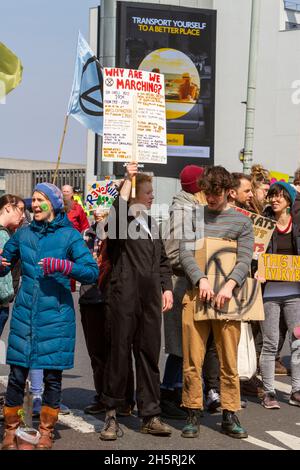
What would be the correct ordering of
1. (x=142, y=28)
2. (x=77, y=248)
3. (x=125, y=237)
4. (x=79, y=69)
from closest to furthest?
(x=77, y=248)
(x=125, y=237)
(x=79, y=69)
(x=142, y=28)

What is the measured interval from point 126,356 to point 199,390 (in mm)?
566

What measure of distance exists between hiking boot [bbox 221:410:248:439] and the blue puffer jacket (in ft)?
4.11

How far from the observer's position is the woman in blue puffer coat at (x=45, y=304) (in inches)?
240

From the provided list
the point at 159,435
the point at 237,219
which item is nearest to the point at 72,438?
the point at 159,435

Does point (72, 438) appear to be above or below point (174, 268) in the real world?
below

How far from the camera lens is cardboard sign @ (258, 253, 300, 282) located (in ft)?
26.0

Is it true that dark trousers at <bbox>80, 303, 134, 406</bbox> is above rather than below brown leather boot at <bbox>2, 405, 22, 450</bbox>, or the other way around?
above

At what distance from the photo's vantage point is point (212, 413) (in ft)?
24.7

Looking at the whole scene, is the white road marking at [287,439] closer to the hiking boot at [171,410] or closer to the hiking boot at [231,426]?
the hiking boot at [231,426]

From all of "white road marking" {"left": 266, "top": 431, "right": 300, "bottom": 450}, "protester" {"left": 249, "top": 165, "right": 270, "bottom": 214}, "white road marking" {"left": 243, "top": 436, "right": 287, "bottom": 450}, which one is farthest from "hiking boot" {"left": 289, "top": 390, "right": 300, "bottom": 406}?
"protester" {"left": 249, "top": 165, "right": 270, "bottom": 214}

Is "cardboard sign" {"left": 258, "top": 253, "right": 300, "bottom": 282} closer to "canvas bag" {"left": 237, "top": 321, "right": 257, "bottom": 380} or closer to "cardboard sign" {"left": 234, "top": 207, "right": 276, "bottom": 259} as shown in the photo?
"cardboard sign" {"left": 234, "top": 207, "right": 276, "bottom": 259}

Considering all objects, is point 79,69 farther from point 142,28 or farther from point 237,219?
point 142,28

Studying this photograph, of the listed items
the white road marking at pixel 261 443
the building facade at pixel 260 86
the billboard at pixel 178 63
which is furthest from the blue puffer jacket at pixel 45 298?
the building facade at pixel 260 86

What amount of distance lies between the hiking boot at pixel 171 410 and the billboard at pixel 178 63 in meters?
28.0
